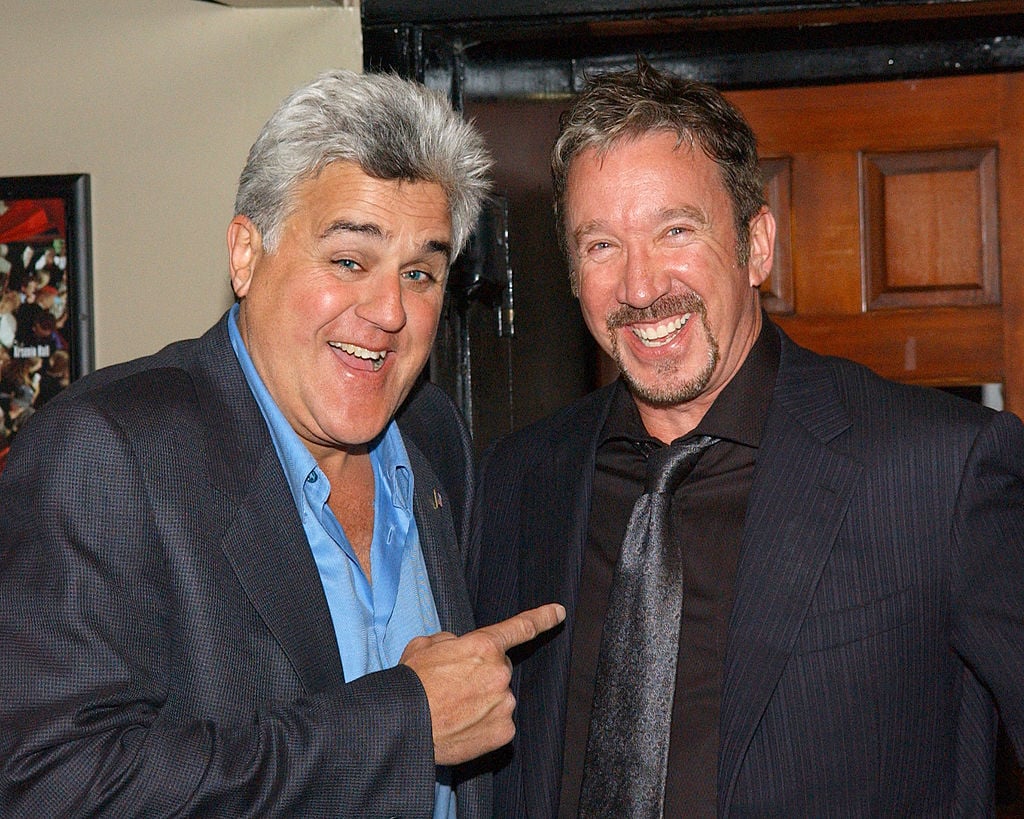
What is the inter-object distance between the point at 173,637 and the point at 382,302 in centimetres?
56

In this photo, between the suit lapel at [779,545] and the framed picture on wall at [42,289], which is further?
the framed picture on wall at [42,289]

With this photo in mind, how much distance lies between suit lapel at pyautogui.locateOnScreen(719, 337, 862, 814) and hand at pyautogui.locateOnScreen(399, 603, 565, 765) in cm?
32

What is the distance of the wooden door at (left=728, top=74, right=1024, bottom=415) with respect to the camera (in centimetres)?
286

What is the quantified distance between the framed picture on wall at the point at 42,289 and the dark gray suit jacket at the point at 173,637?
95cm

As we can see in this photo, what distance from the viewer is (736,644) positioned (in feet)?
5.44

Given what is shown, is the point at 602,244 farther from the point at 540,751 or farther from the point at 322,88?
the point at 540,751

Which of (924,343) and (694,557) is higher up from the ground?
(924,343)

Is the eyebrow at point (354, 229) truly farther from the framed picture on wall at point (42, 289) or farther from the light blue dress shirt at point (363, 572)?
the framed picture on wall at point (42, 289)

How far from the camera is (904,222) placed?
115 inches

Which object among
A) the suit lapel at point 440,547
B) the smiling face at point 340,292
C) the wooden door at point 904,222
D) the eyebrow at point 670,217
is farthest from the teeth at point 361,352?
the wooden door at point 904,222

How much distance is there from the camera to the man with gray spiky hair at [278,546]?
137cm

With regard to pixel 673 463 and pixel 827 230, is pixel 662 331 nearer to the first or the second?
pixel 673 463

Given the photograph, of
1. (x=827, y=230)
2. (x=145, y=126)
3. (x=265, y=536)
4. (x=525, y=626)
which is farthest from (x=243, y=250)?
(x=827, y=230)

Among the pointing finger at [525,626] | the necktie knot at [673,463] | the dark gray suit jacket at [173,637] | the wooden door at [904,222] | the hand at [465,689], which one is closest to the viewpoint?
the dark gray suit jacket at [173,637]
